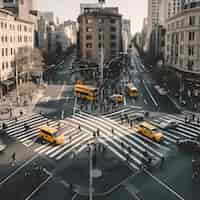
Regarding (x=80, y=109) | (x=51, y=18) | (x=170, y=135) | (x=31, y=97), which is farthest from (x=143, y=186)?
(x=51, y=18)

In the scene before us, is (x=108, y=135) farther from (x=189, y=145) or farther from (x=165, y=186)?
(x=165, y=186)

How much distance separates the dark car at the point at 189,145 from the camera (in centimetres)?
3056

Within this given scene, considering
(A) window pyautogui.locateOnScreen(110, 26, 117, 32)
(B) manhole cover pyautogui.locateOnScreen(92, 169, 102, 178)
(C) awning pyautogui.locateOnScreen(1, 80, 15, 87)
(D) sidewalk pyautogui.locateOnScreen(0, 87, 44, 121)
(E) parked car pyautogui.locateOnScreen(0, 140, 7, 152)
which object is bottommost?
(B) manhole cover pyautogui.locateOnScreen(92, 169, 102, 178)

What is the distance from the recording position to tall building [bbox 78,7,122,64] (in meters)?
86.0

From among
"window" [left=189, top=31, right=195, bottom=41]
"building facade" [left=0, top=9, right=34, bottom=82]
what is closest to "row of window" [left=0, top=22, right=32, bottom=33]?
"building facade" [left=0, top=9, right=34, bottom=82]

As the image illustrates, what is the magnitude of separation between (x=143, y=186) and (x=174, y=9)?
559ft

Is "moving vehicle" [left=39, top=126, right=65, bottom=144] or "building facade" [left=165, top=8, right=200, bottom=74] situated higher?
"building facade" [left=165, top=8, right=200, bottom=74]

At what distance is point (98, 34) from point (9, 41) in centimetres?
3483

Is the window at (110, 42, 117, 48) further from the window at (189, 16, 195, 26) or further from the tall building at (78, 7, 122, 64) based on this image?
the window at (189, 16, 195, 26)

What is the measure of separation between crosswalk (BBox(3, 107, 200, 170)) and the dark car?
46.0 inches

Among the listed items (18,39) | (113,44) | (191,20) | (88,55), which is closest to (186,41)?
(191,20)

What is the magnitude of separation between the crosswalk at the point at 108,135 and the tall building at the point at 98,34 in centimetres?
4488

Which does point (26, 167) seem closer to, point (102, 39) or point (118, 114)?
point (118, 114)

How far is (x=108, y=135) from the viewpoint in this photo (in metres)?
35.6
